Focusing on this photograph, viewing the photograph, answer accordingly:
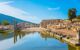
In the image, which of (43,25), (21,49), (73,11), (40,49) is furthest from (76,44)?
(43,25)

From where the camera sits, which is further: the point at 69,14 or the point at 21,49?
the point at 69,14

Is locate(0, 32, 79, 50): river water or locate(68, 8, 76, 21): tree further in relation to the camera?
locate(68, 8, 76, 21): tree

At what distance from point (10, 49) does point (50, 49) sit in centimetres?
337

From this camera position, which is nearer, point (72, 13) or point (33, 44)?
point (33, 44)

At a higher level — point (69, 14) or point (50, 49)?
point (69, 14)

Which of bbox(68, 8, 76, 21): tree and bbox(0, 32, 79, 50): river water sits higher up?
bbox(68, 8, 76, 21): tree

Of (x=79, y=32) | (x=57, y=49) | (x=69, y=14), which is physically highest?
(x=69, y=14)

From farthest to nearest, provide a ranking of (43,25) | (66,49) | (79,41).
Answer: (43,25) < (79,41) < (66,49)

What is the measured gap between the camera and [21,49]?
18828mm

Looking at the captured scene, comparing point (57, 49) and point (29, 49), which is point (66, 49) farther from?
point (29, 49)

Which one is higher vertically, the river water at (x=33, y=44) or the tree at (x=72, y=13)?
the tree at (x=72, y=13)

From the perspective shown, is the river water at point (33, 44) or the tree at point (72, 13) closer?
the river water at point (33, 44)

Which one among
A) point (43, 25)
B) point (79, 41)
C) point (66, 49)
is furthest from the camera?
point (43, 25)

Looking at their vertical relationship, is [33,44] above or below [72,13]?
below
